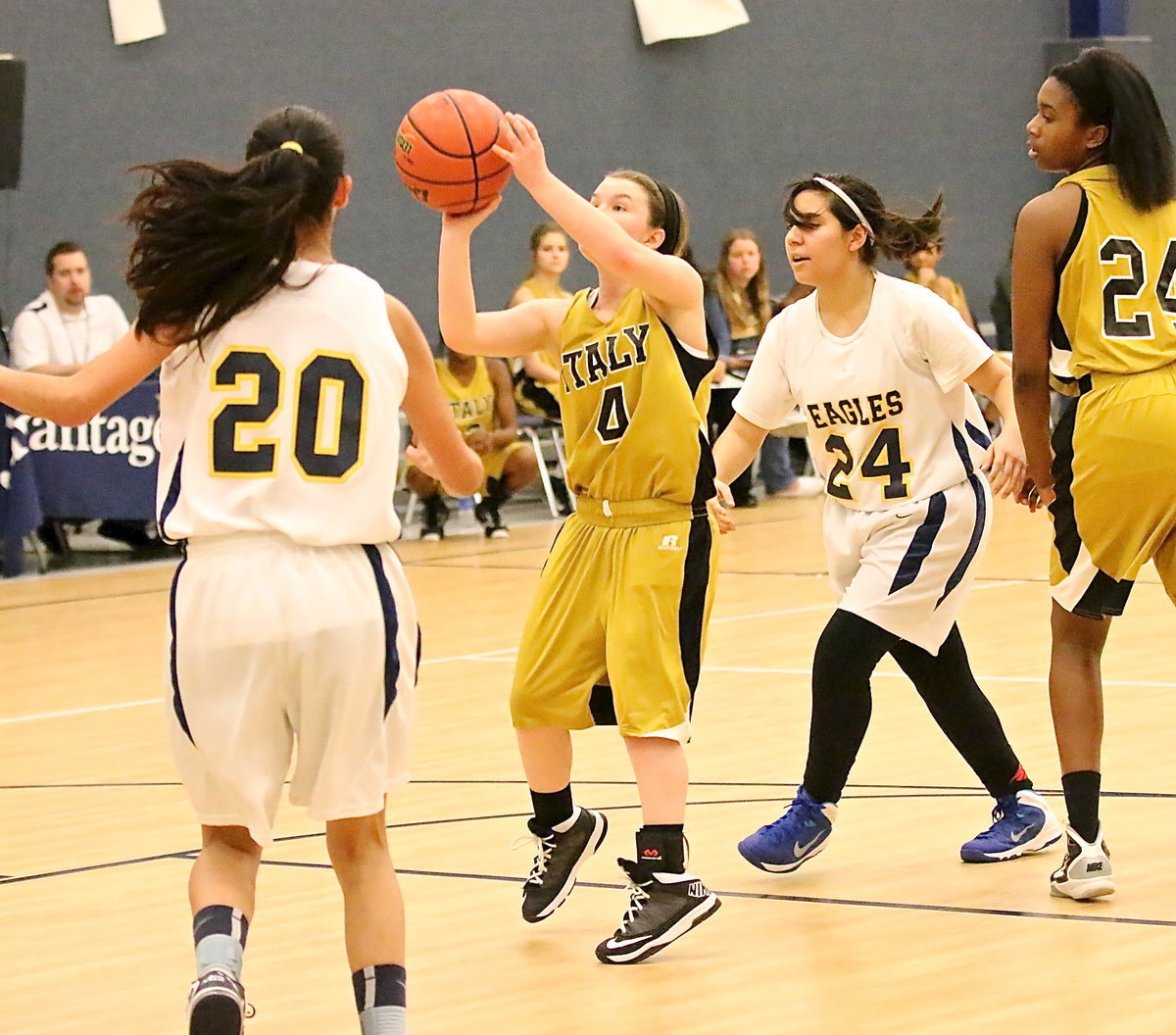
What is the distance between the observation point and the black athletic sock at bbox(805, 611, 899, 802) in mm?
4543

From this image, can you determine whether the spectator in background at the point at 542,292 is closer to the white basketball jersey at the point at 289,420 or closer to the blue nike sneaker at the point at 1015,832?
the blue nike sneaker at the point at 1015,832

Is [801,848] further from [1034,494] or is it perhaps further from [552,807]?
[1034,494]

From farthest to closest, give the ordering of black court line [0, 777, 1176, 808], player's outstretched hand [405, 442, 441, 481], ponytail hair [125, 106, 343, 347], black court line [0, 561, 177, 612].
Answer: black court line [0, 561, 177, 612], black court line [0, 777, 1176, 808], player's outstretched hand [405, 442, 441, 481], ponytail hair [125, 106, 343, 347]

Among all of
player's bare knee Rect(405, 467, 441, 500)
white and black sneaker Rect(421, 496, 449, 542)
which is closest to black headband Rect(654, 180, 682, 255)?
player's bare knee Rect(405, 467, 441, 500)

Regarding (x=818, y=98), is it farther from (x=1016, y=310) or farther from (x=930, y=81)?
(x=1016, y=310)

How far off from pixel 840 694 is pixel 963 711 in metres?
0.32

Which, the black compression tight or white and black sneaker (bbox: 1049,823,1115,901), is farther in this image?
the black compression tight

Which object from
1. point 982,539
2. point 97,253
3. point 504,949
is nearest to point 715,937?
point 504,949

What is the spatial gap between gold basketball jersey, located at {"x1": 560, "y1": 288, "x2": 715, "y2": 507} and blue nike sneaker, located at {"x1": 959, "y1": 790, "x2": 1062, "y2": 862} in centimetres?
101

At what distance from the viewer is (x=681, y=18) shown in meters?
15.2

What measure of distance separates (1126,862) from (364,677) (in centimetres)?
211

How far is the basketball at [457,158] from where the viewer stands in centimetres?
408

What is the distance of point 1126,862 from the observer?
449cm

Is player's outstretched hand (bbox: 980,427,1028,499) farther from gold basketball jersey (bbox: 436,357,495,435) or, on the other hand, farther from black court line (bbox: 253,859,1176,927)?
gold basketball jersey (bbox: 436,357,495,435)
